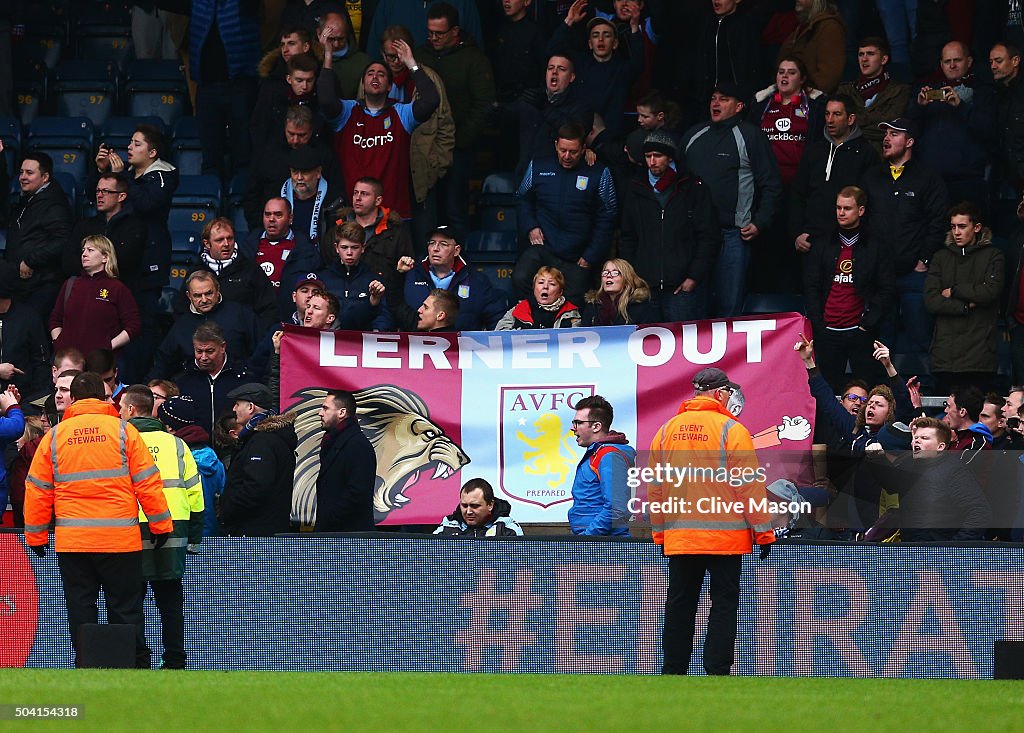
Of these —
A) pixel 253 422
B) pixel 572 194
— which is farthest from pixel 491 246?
pixel 253 422

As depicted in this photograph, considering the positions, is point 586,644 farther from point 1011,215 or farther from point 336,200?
point 1011,215

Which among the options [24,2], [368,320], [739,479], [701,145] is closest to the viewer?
[739,479]

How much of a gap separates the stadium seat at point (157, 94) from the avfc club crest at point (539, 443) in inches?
246

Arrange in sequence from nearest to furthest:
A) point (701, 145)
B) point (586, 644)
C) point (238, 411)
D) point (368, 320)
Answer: point (586, 644) → point (238, 411) → point (368, 320) → point (701, 145)

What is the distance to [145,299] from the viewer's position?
13.9 metres

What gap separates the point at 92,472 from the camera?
9.20 m

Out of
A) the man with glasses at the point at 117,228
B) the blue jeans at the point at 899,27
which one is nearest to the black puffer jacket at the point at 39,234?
the man with glasses at the point at 117,228

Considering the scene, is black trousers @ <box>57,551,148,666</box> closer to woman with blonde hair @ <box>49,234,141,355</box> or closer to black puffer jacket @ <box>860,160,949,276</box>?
woman with blonde hair @ <box>49,234,141,355</box>

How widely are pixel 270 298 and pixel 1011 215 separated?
5812mm

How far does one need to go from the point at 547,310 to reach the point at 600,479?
236 cm

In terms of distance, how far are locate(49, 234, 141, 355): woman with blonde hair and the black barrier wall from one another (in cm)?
317

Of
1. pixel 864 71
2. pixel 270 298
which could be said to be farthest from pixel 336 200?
pixel 864 71

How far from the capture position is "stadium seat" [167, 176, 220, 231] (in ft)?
51.0

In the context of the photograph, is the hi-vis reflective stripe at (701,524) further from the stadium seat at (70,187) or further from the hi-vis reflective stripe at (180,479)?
the stadium seat at (70,187)
